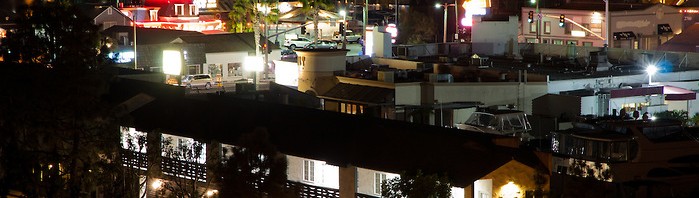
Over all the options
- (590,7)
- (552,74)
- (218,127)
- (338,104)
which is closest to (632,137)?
(218,127)

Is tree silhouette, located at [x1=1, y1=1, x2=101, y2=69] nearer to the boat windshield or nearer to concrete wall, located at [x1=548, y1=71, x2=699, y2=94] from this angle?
the boat windshield

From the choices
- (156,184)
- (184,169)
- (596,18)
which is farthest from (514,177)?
(596,18)

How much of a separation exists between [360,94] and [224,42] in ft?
98.5

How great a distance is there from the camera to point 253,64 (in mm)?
83125

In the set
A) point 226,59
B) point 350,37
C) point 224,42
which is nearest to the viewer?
point 226,59

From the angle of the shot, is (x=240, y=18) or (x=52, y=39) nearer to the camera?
(x=52, y=39)

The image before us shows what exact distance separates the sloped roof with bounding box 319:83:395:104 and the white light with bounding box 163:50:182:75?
51.4ft

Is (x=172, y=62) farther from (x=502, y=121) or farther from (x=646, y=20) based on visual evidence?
(x=646, y=20)

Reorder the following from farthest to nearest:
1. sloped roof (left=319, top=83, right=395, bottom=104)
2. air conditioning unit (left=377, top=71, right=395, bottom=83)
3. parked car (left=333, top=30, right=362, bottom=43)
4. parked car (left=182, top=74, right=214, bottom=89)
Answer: parked car (left=333, top=30, right=362, bottom=43) → parked car (left=182, top=74, right=214, bottom=89) → air conditioning unit (left=377, top=71, right=395, bottom=83) → sloped roof (left=319, top=83, right=395, bottom=104)

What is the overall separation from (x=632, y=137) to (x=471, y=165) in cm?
690

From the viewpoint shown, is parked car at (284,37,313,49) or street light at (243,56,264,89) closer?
street light at (243,56,264,89)

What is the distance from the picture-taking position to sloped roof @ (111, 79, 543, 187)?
34188 mm

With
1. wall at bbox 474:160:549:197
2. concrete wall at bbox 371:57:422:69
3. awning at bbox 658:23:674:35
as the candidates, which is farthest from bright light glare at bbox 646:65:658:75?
awning at bbox 658:23:674:35

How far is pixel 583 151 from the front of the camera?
39188 mm
